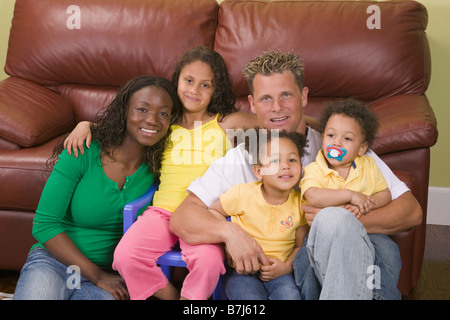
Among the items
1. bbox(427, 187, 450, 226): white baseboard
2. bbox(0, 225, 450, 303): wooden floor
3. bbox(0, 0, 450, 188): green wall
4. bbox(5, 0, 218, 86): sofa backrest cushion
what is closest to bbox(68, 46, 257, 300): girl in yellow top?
bbox(5, 0, 218, 86): sofa backrest cushion

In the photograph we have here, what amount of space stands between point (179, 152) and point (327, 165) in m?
0.51

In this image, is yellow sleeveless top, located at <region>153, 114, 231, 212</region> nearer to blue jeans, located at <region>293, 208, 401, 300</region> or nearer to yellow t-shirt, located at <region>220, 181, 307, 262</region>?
yellow t-shirt, located at <region>220, 181, 307, 262</region>

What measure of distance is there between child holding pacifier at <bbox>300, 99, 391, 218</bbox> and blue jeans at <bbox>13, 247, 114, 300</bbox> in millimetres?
677

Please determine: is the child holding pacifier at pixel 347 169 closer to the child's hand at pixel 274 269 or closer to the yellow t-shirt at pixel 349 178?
the yellow t-shirt at pixel 349 178

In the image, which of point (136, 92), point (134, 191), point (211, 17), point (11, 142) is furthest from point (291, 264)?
point (211, 17)

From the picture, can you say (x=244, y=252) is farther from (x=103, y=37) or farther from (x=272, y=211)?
(x=103, y=37)

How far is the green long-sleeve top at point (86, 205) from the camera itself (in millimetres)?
1604

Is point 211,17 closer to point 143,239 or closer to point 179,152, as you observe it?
point 179,152

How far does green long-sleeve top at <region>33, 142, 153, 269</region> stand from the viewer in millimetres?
1604

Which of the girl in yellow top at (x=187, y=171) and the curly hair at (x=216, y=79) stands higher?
the curly hair at (x=216, y=79)

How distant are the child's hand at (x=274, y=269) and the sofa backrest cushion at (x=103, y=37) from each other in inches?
49.7

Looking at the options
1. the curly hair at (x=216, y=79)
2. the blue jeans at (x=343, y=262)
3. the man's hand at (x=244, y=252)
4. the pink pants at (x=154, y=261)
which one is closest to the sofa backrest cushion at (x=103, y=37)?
the curly hair at (x=216, y=79)

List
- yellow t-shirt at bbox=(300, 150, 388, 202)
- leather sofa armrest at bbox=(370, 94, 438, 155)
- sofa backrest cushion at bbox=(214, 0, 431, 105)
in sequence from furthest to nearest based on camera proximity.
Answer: sofa backrest cushion at bbox=(214, 0, 431, 105) < leather sofa armrest at bbox=(370, 94, 438, 155) < yellow t-shirt at bbox=(300, 150, 388, 202)

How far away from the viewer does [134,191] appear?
171cm
